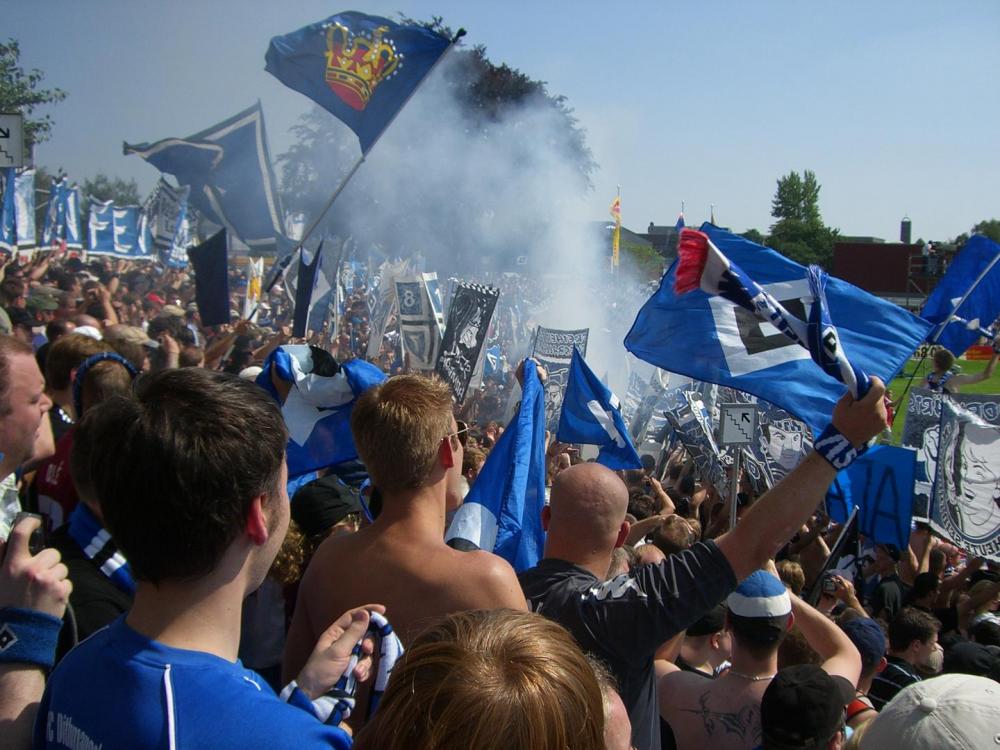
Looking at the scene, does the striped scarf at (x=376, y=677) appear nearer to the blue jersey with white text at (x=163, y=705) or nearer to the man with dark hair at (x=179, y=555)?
the man with dark hair at (x=179, y=555)

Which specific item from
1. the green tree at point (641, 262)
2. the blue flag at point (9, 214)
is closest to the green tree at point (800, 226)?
the green tree at point (641, 262)

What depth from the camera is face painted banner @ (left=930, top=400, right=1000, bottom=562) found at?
7.07m

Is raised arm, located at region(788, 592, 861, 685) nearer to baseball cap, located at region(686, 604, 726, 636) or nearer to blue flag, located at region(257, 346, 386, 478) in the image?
baseball cap, located at region(686, 604, 726, 636)

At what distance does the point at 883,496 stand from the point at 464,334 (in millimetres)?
4051

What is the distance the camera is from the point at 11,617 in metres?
1.69

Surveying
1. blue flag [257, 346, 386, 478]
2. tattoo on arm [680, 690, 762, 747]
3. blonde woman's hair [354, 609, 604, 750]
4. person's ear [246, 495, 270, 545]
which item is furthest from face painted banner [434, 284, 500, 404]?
blonde woman's hair [354, 609, 604, 750]

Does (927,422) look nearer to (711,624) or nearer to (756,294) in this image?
(711,624)

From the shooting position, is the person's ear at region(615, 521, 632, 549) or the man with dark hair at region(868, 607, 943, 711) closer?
the person's ear at region(615, 521, 632, 549)

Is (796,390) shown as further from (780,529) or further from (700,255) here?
(780,529)

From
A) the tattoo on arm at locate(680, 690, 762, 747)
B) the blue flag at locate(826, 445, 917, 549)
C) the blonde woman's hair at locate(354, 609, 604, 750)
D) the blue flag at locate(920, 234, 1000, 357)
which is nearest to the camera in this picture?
the blonde woman's hair at locate(354, 609, 604, 750)

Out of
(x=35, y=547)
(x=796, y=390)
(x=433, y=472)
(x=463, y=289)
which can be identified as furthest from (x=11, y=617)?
(x=463, y=289)

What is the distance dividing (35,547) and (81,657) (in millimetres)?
416

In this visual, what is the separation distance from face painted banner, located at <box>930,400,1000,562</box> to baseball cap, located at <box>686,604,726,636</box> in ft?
12.8

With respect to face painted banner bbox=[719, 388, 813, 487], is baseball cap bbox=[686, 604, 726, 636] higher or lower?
higher
